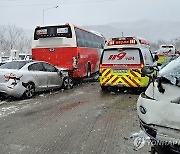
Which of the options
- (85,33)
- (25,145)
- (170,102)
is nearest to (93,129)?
(25,145)

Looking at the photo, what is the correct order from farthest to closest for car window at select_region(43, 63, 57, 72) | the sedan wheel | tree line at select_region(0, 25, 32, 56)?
tree line at select_region(0, 25, 32, 56)
car window at select_region(43, 63, 57, 72)
the sedan wheel

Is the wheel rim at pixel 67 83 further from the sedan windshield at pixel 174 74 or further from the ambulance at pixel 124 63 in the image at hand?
the sedan windshield at pixel 174 74

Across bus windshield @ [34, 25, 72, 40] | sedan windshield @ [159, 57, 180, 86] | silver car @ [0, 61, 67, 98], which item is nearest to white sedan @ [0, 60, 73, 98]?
silver car @ [0, 61, 67, 98]

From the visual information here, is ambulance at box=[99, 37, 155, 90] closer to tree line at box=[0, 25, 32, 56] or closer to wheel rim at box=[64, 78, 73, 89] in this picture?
wheel rim at box=[64, 78, 73, 89]

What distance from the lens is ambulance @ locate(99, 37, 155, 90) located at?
1084 centimetres

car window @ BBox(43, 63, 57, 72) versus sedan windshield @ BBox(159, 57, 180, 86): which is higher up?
sedan windshield @ BBox(159, 57, 180, 86)

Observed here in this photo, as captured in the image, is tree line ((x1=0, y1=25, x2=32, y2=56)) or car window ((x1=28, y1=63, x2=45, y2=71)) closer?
car window ((x1=28, y1=63, x2=45, y2=71))

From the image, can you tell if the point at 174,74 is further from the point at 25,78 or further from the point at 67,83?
the point at 67,83

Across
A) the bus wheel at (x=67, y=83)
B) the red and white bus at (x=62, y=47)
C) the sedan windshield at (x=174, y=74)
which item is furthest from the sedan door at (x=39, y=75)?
the sedan windshield at (x=174, y=74)

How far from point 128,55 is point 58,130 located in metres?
5.92

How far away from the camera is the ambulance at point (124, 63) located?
10.8 metres

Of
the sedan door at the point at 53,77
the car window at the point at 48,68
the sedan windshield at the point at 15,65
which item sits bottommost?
the sedan door at the point at 53,77

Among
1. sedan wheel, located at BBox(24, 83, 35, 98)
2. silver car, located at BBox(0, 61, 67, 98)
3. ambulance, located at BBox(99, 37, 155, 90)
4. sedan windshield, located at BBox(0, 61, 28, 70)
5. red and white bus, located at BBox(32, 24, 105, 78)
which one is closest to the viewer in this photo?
silver car, located at BBox(0, 61, 67, 98)

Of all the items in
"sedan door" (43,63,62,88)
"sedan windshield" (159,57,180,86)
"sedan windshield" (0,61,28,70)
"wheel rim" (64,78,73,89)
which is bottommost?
"wheel rim" (64,78,73,89)
